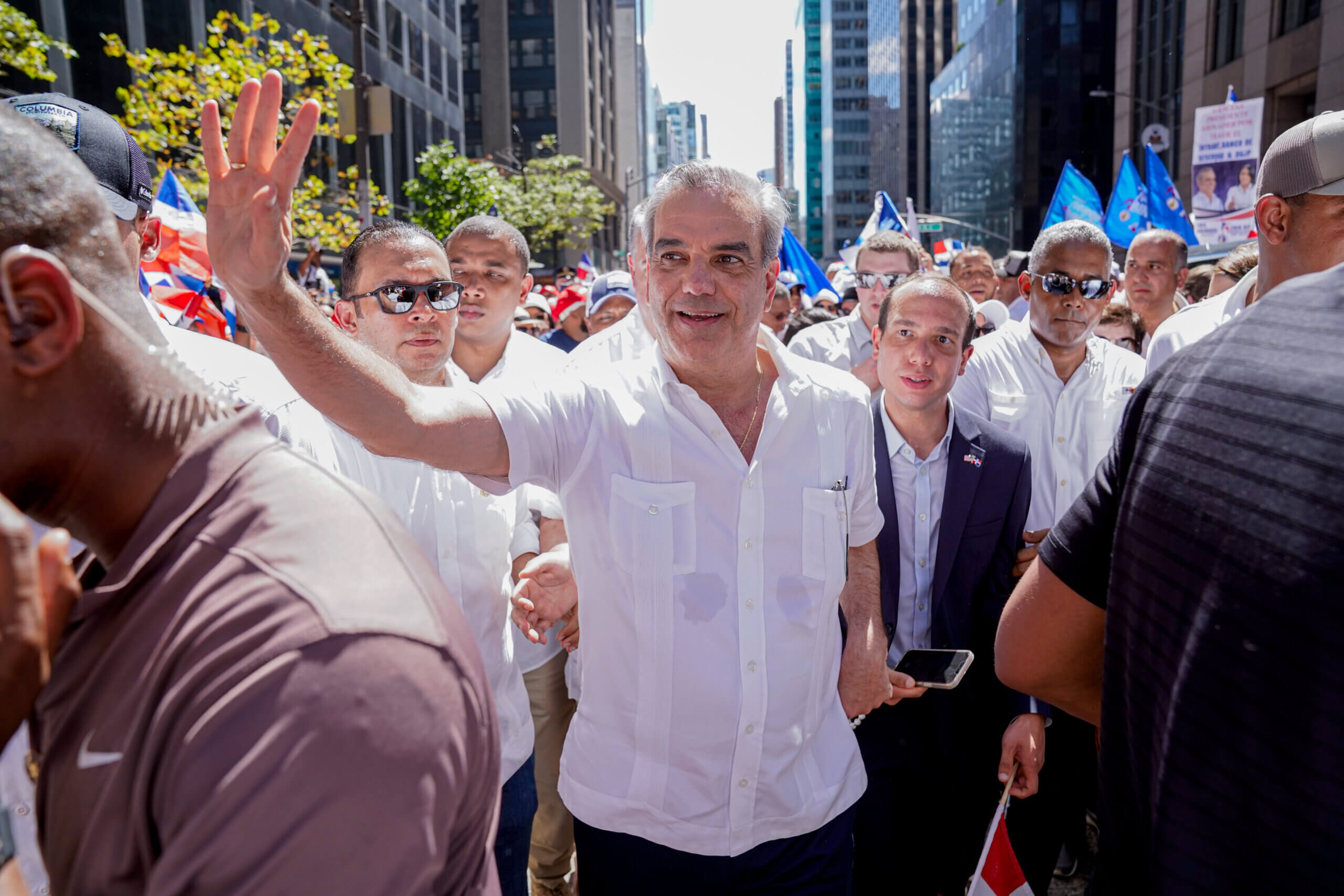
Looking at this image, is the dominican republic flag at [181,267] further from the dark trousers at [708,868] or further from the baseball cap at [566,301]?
the baseball cap at [566,301]

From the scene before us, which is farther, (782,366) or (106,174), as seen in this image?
(782,366)

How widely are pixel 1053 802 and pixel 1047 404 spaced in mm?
1682

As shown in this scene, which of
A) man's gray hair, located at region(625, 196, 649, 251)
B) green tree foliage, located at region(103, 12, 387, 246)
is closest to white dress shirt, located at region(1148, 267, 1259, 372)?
man's gray hair, located at region(625, 196, 649, 251)

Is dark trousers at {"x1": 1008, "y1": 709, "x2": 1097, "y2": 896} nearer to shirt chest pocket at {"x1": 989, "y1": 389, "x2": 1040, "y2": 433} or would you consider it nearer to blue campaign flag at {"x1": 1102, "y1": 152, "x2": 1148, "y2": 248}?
shirt chest pocket at {"x1": 989, "y1": 389, "x2": 1040, "y2": 433}

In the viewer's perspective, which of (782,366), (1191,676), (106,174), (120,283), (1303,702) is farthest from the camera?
(782,366)

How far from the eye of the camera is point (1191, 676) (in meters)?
1.34

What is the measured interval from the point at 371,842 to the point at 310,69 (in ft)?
50.4

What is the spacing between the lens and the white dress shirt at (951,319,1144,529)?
13.8 ft

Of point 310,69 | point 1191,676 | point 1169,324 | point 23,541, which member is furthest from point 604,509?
point 310,69

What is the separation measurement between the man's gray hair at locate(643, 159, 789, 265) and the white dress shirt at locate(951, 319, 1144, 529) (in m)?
1.89

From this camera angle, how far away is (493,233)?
4.40m

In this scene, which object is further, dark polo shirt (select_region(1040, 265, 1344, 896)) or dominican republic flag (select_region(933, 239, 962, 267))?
dominican republic flag (select_region(933, 239, 962, 267))

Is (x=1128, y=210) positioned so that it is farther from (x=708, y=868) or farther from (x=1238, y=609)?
(x=1238, y=609)

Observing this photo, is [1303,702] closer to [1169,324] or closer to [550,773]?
[550,773]
